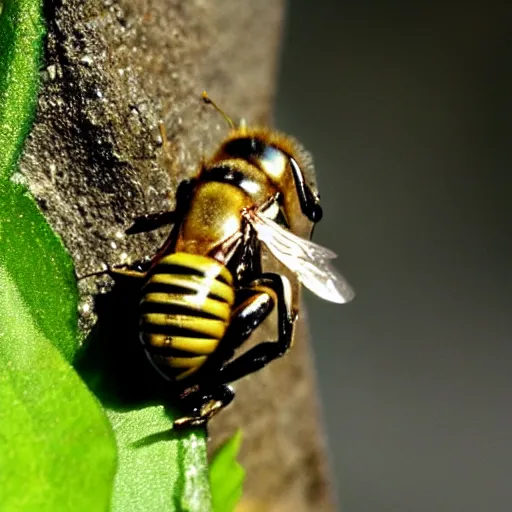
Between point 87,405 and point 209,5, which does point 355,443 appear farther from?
point 87,405

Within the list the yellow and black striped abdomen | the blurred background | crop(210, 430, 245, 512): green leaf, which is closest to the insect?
the yellow and black striped abdomen

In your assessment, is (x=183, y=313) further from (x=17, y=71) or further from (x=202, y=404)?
(x=17, y=71)

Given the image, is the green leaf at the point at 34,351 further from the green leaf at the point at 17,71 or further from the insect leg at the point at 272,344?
the insect leg at the point at 272,344

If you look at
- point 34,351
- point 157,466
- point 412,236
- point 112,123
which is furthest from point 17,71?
point 412,236

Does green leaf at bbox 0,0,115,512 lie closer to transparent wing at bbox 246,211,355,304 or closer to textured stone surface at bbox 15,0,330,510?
textured stone surface at bbox 15,0,330,510

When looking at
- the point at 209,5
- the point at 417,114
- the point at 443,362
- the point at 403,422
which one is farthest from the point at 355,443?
the point at 209,5
